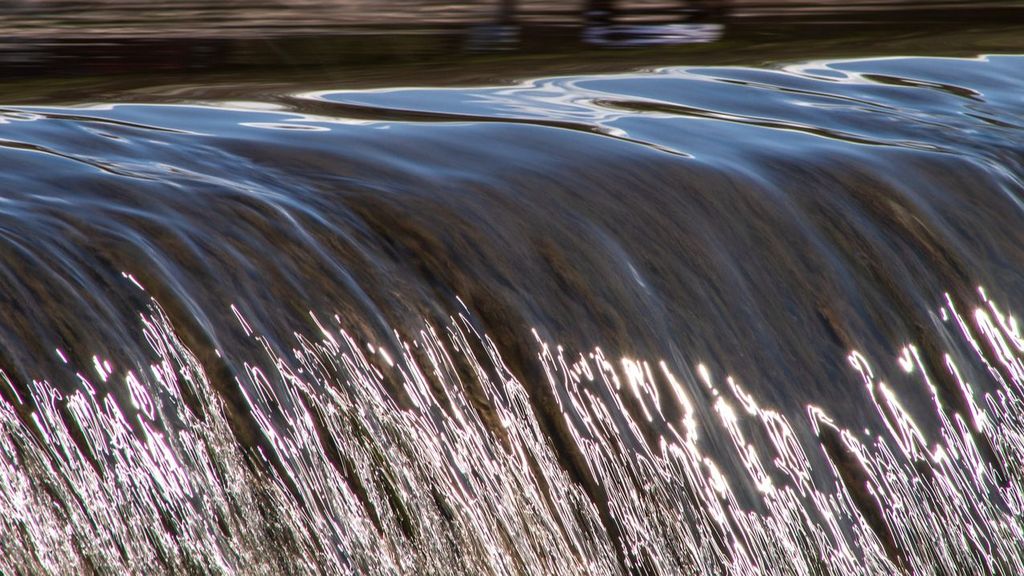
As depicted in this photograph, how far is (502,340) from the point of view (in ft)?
8.61

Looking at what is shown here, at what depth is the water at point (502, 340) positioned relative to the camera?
218 cm

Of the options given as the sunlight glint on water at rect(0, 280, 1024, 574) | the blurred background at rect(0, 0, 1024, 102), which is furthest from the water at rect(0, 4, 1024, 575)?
the blurred background at rect(0, 0, 1024, 102)

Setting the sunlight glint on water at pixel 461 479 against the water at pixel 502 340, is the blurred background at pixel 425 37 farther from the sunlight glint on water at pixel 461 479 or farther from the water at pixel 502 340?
the sunlight glint on water at pixel 461 479

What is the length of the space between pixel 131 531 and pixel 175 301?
0.45 metres

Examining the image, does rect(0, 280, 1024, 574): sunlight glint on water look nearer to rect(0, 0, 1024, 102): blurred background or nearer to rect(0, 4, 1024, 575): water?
rect(0, 4, 1024, 575): water

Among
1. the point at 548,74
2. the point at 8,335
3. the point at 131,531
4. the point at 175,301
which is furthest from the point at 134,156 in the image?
the point at 548,74

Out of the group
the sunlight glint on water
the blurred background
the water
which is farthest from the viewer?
the blurred background

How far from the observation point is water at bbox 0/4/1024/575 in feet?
7.14

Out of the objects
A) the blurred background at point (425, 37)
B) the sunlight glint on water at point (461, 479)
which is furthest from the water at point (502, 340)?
the blurred background at point (425, 37)

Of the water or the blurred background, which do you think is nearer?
the water

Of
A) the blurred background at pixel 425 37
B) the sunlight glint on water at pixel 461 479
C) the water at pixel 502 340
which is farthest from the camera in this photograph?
the blurred background at pixel 425 37

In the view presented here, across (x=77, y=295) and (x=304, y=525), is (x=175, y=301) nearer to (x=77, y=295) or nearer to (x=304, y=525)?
(x=77, y=295)

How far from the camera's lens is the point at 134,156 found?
3.13 metres

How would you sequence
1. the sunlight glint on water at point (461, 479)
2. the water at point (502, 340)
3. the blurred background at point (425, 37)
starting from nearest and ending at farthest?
the sunlight glint on water at point (461, 479), the water at point (502, 340), the blurred background at point (425, 37)
